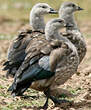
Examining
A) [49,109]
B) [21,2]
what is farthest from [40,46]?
[21,2]

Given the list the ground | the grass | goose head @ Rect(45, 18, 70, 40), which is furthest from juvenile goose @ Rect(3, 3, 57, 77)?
the grass

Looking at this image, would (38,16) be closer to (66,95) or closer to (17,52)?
(17,52)

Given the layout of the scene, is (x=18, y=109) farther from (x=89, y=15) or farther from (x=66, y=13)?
(x=89, y=15)

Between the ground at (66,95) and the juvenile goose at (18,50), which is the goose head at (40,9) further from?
the ground at (66,95)

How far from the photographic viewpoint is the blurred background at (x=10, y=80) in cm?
795

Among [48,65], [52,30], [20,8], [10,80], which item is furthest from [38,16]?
[20,8]

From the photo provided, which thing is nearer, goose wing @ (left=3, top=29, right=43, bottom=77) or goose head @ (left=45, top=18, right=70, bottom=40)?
goose head @ (left=45, top=18, right=70, bottom=40)

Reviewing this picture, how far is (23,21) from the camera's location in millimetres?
20547

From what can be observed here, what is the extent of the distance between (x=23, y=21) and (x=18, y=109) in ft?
43.1

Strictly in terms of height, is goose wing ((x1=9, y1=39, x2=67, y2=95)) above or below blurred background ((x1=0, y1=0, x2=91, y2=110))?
above

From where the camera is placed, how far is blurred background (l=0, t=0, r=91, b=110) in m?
7.95

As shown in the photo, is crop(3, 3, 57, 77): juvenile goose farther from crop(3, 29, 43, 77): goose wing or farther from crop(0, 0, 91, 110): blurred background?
crop(0, 0, 91, 110): blurred background

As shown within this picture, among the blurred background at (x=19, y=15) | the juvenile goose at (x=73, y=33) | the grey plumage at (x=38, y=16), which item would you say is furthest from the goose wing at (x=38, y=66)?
the blurred background at (x=19, y=15)

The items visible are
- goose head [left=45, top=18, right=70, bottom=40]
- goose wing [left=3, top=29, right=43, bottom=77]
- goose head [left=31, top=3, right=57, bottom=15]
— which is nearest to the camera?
goose head [left=45, top=18, right=70, bottom=40]
